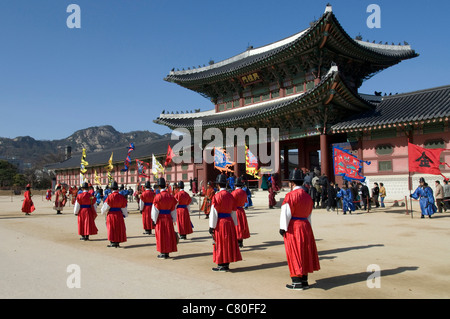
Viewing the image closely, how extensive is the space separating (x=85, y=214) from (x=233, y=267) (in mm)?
5306

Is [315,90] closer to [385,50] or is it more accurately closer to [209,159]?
[385,50]

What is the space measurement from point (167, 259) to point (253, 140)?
55.0 ft

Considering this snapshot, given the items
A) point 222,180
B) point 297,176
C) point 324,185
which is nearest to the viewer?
point 297,176

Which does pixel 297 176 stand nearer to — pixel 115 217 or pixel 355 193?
pixel 115 217

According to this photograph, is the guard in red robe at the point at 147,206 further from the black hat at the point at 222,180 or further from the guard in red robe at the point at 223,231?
the guard in red robe at the point at 223,231

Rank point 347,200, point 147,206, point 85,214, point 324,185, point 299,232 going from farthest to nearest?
point 324,185, point 347,200, point 147,206, point 85,214, point 299,232

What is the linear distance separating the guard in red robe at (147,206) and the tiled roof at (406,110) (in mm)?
11389

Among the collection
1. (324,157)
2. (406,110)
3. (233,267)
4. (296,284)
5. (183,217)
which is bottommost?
(233,267)

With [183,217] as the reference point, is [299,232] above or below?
above

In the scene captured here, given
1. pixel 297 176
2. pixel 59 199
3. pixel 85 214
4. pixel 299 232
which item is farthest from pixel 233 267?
pixel 59 199

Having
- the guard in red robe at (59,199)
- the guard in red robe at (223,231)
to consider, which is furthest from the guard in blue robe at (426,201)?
the guard in red robe at (59,199)

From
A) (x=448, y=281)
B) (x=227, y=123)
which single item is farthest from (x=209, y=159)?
(x=448, y=281)

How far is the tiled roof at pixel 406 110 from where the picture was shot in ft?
51.1

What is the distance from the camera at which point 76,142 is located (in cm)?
17400
